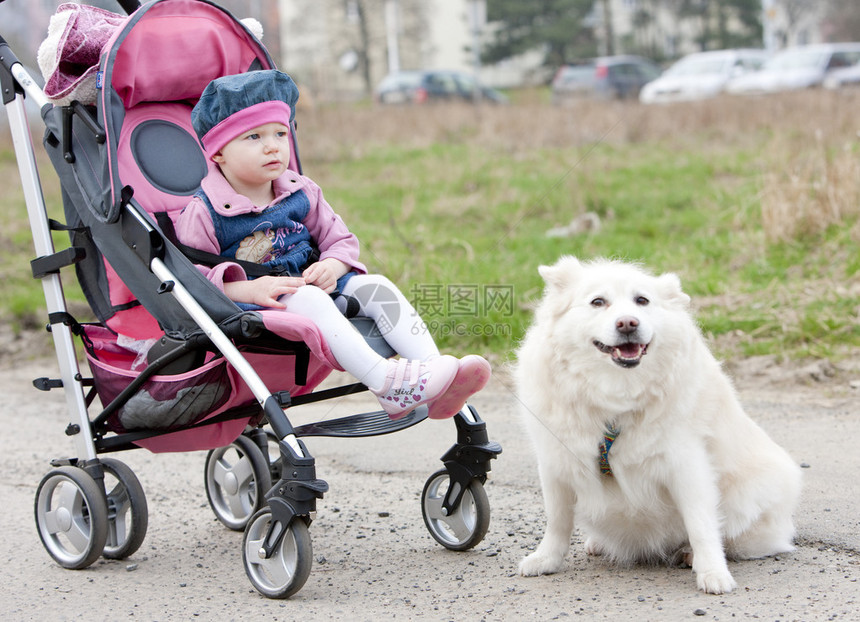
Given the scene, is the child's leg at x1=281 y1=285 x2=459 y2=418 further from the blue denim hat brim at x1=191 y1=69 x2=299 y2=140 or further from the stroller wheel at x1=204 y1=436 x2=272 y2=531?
the stroller wheel at x1=204 y1=436 x2=272 y2=531

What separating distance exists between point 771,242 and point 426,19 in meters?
38.5

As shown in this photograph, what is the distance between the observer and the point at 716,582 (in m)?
2.89

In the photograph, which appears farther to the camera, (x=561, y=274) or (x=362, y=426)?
(x=362, y=426)

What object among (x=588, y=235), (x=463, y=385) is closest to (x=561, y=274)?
(x=463, y=385)

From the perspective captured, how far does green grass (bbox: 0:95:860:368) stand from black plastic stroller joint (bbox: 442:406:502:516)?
82.5 inches

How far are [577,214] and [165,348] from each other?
6450mm

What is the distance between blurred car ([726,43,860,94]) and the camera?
20.0 metres

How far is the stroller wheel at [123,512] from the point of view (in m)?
3.45

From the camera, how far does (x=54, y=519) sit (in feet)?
Answer: 11.7

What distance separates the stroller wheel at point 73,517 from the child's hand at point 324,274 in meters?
1.13

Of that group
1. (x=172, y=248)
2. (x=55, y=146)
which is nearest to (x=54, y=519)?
(x=172, y=248)

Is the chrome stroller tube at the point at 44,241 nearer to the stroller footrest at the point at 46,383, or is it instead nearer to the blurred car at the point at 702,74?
the stroller footrest at the point at 46,383

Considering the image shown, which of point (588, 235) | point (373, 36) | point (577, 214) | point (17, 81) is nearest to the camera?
point (17, 81)

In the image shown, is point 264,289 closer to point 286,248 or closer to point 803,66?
point 286,248
